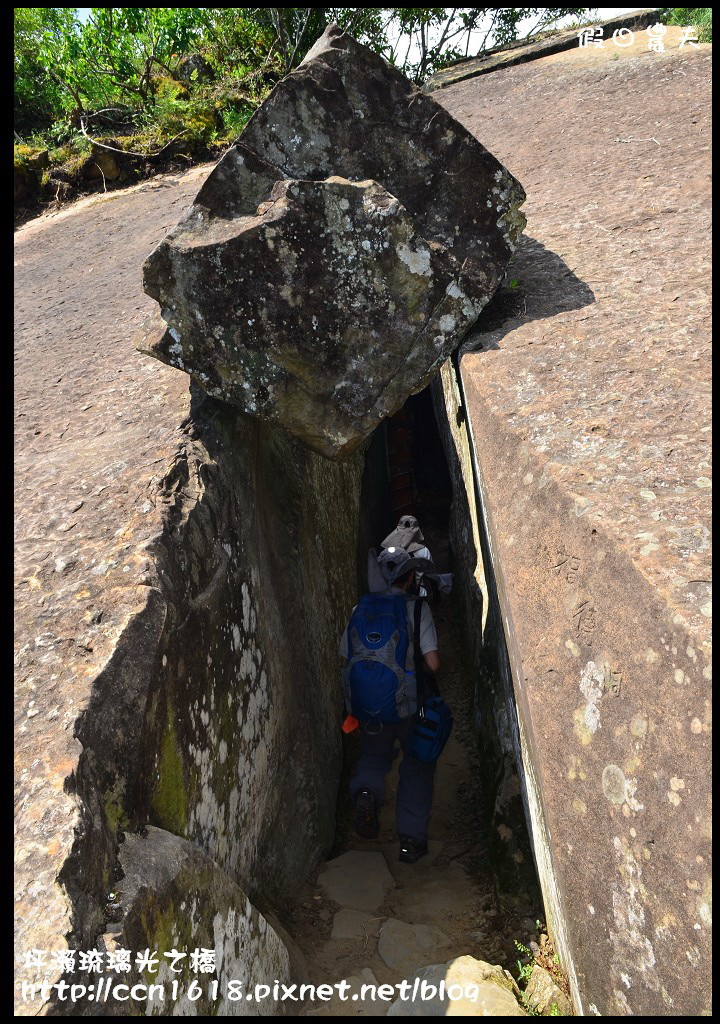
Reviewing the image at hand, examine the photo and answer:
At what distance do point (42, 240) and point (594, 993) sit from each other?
8.47 meters

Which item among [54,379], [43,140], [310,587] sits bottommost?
[310,587]

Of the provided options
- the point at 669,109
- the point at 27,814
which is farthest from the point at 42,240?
the point at 27,814

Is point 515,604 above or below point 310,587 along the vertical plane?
above

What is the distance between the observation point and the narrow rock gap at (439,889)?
325 cm

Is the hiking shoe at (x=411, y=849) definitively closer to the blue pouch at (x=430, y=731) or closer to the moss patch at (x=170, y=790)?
the blue pouch at (x=430, y=731)

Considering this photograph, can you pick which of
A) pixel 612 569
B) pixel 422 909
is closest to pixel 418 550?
pixel 422 909

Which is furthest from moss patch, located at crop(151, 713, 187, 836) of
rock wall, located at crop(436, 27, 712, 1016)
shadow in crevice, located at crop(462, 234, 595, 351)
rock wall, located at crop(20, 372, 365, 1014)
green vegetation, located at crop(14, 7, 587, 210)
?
green vegetation, located at crop(14, 7, 587, 210)

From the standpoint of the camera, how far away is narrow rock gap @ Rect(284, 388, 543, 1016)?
3248 millimetres

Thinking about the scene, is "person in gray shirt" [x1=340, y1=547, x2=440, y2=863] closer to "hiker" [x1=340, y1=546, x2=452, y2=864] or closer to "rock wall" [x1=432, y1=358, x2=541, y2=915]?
"hiker" [x1=340, y1=546, x2=452, y2=864]

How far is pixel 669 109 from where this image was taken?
5.71 meters

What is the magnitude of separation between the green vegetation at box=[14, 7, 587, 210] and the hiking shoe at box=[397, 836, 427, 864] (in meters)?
8.57

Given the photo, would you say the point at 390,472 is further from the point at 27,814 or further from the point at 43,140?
the point at 43,140

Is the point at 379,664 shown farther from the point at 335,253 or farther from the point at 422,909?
the point at 335,253

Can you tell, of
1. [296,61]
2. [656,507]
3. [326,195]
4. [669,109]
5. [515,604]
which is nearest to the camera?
[656,507]
